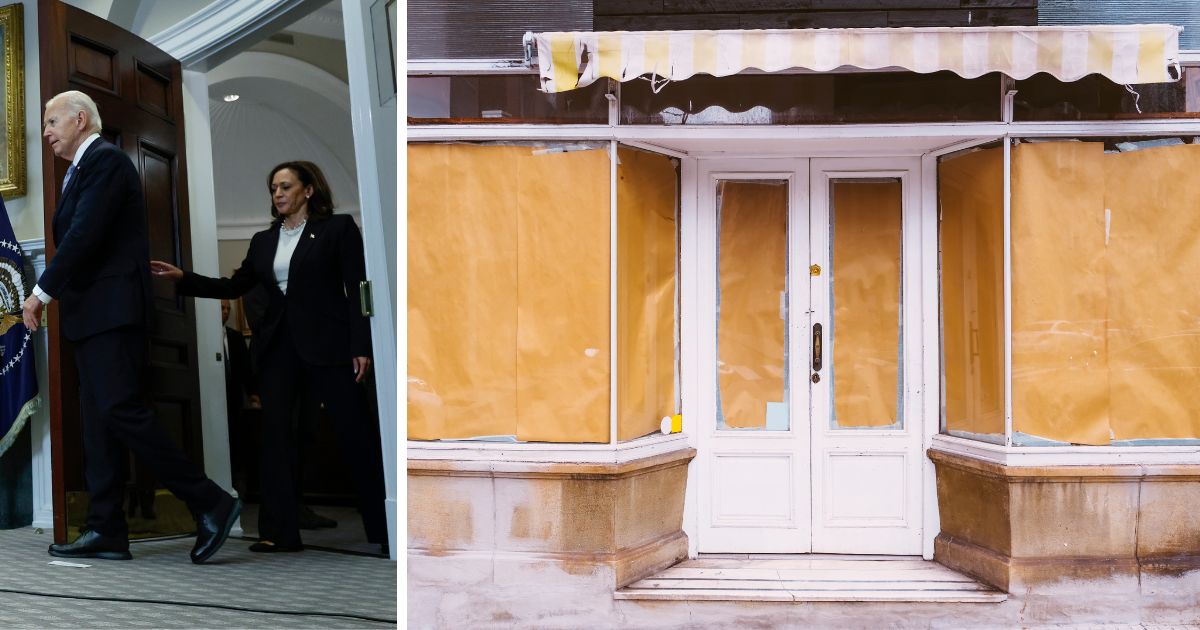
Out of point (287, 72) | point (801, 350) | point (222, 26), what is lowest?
point (801, 350)

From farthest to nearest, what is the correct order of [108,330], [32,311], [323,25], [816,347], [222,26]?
[323,25] < [222,26] < [816,347] < [108,330] < [32,311]

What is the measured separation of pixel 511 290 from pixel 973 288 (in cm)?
203

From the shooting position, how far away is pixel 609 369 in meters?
4.65

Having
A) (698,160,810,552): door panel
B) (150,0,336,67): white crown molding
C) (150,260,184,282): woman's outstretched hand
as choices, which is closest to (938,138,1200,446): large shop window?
(698,160,810,552): door panel

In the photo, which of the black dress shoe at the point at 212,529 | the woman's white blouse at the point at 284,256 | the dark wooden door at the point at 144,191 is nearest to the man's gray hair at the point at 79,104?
the dark wooden door at the point at 144,191

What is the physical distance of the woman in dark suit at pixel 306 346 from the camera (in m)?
4.78

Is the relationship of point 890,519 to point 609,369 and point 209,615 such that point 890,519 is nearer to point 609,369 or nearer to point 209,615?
point 609,369

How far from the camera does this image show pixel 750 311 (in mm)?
5082

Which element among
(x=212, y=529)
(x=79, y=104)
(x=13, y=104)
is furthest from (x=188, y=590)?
(x=13, y=104)

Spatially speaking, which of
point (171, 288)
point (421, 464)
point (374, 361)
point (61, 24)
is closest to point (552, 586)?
point (421, 464)

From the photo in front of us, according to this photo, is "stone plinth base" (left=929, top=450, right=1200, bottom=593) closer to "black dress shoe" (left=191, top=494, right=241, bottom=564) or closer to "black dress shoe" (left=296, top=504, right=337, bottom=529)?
"black dress shoe" (left=191, top=494, right=241, bottom=564)

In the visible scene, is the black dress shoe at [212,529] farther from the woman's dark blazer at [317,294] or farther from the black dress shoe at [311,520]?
the black dress shoe at [311,520]

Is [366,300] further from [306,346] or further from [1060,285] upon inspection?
[1060,285]

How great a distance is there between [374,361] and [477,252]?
653 mm
